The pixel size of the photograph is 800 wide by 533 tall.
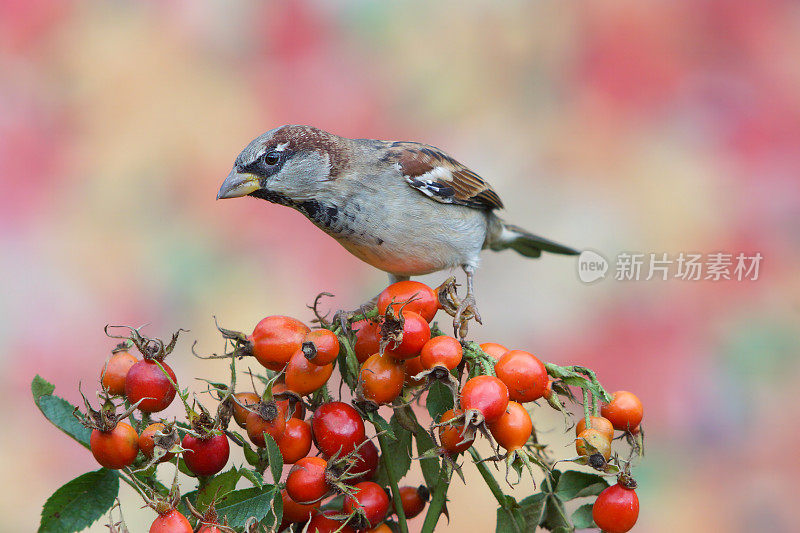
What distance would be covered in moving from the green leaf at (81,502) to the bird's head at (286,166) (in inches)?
24.1

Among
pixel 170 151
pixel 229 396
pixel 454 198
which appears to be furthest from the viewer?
pixel 170 151

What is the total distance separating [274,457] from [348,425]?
0.11 m

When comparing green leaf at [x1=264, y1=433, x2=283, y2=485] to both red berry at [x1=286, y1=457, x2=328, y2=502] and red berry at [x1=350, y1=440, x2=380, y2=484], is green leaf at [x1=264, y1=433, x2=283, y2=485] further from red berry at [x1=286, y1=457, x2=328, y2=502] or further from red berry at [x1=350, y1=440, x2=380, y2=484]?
red berry at [x1=350, y1=440, x2=380, y2=484]

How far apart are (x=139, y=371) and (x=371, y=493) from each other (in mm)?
360

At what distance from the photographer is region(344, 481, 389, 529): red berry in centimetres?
102

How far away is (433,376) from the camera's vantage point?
1005 millimetres

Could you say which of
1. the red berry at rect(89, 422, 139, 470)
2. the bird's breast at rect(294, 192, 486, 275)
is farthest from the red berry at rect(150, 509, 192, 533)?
the bird's breast at rect(294, 192, 486, 275)

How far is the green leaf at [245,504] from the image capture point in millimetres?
957

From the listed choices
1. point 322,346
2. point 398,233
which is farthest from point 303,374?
point 398,233

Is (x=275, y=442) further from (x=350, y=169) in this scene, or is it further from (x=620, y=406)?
(x=350, y=169)

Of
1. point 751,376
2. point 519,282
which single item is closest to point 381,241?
point 519,282

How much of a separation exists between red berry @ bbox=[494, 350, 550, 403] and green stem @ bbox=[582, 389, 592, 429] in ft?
0.23

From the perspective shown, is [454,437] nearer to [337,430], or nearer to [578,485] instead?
[337,430]

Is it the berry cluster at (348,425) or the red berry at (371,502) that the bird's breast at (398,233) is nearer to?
the berry cluster at (348,425)
